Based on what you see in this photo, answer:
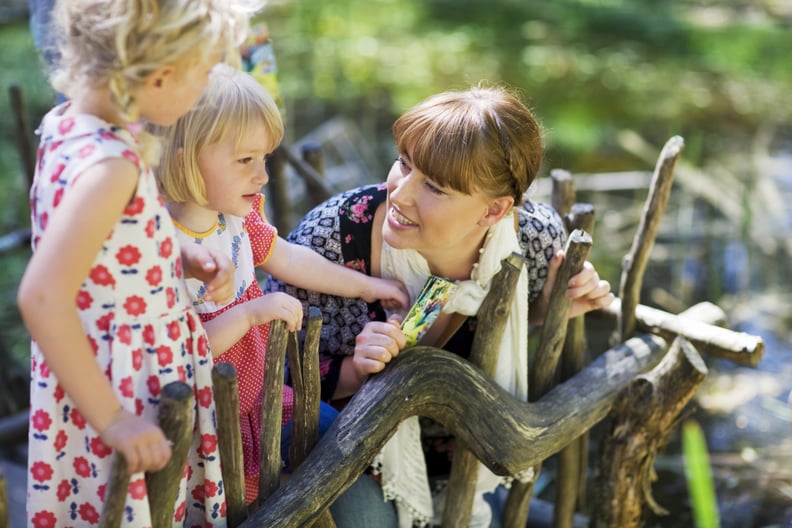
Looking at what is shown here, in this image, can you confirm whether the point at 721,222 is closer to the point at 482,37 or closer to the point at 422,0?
the point at 482,37

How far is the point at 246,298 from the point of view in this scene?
1.81 m

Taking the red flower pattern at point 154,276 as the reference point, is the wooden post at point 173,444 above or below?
below

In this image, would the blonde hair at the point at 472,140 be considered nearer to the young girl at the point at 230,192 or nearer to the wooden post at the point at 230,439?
the young girl at the point at 230,192

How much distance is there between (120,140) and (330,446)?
0.76m

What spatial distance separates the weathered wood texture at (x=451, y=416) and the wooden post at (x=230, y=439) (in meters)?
0.04

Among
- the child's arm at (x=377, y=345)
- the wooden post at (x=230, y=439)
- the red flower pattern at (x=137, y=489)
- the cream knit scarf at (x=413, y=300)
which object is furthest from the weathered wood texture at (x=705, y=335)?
the red flower pattern at (x=137, y=489)

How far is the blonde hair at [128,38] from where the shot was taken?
126 centimetres

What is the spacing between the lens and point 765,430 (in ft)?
12.3

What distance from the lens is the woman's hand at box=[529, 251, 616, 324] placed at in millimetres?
2125

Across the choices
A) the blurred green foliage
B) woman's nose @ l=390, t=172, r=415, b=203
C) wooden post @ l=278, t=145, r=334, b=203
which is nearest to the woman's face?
woman's nose @ l=390, t=172, r=415, b=203

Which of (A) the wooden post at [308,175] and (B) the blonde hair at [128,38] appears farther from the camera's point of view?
(A) the wooden post at [308,175]

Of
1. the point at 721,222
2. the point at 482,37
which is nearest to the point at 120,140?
the point at 721,222

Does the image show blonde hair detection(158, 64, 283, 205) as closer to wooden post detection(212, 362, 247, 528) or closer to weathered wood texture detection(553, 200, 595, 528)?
wooden post detection(212, 362, 247, 528)

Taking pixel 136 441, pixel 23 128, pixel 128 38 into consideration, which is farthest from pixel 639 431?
pixel 23 128
